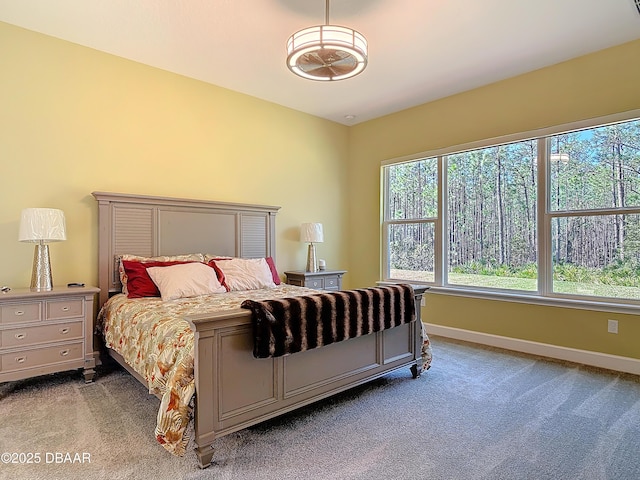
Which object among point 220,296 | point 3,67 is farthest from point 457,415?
point 3,67

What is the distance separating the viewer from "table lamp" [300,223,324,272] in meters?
4.76

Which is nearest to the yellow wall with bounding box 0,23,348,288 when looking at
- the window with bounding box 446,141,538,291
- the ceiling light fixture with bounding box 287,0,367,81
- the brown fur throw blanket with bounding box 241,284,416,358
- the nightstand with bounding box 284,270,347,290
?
the nightstand with bounding box 284,270,347,290

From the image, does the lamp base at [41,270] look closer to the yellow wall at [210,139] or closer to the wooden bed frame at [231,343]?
the yellow wall at [210,139]

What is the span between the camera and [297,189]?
A: 505 cm

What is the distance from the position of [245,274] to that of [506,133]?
3.15 meters

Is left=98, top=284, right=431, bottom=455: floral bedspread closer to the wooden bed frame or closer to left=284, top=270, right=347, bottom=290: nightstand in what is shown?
the wooden bed frame

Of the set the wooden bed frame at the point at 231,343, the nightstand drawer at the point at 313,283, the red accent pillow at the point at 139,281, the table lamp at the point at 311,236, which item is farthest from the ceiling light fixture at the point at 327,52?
the nightstand drawer at the point at 313,283

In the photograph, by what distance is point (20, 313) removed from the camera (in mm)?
2689

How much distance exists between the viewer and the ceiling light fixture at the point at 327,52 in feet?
7.64

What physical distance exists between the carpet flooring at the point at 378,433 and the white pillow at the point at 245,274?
1.15m

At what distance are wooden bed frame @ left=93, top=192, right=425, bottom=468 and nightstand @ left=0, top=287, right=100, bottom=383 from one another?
33 cm

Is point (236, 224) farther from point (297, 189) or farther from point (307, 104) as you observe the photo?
point (307, 104)

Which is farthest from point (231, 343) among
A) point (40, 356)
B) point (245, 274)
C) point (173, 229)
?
point (173, 229)

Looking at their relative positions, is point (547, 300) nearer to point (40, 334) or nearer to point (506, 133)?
point (506, 133)
